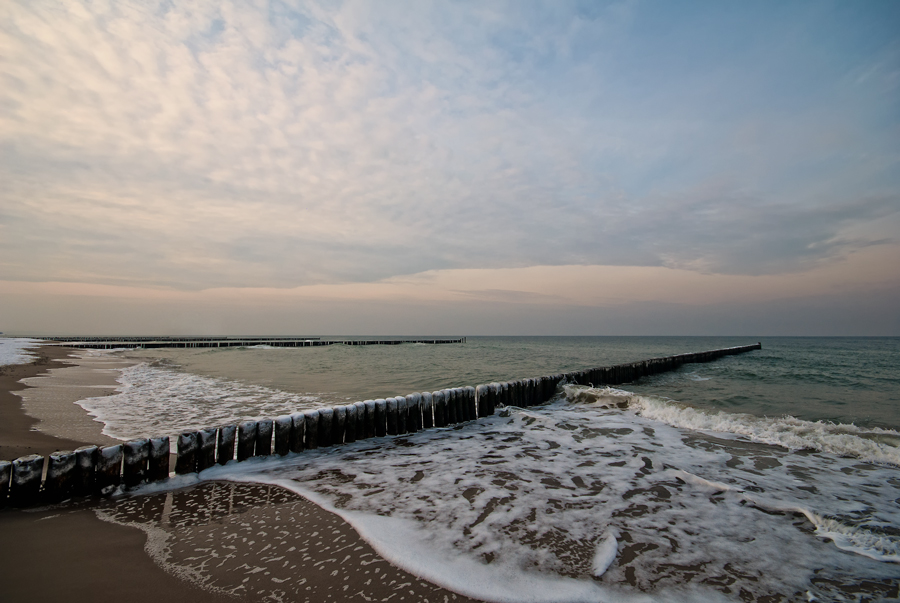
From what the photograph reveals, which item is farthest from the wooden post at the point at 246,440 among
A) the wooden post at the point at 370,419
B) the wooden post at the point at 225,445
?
the wooden post at the point at 370,419

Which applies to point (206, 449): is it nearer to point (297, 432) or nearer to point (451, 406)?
point (297, 432)

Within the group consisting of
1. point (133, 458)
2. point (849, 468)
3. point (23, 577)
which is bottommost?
point (849, 468)

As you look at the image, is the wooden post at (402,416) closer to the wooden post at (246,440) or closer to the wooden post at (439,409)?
the wooden post at (439,409)

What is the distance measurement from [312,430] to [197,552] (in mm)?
3682

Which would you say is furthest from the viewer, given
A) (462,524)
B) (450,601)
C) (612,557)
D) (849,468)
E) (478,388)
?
(478,388)

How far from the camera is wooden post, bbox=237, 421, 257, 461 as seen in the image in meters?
6.75

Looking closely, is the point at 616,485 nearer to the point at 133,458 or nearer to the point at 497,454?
the point at 497,454

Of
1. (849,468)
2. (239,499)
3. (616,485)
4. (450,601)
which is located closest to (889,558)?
(616,485)

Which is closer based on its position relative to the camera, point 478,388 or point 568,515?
point 568,515

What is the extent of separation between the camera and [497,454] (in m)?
7.66

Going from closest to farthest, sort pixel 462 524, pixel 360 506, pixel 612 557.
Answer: pixel 612 557
pixel 462 524
pixel 360 506

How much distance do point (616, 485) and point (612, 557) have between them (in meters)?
2.24

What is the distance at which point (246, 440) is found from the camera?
6809 mm

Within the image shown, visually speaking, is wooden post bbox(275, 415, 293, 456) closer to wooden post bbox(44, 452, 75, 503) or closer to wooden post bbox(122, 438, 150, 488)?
wooden post bbox(122, 438, 150, 488)
